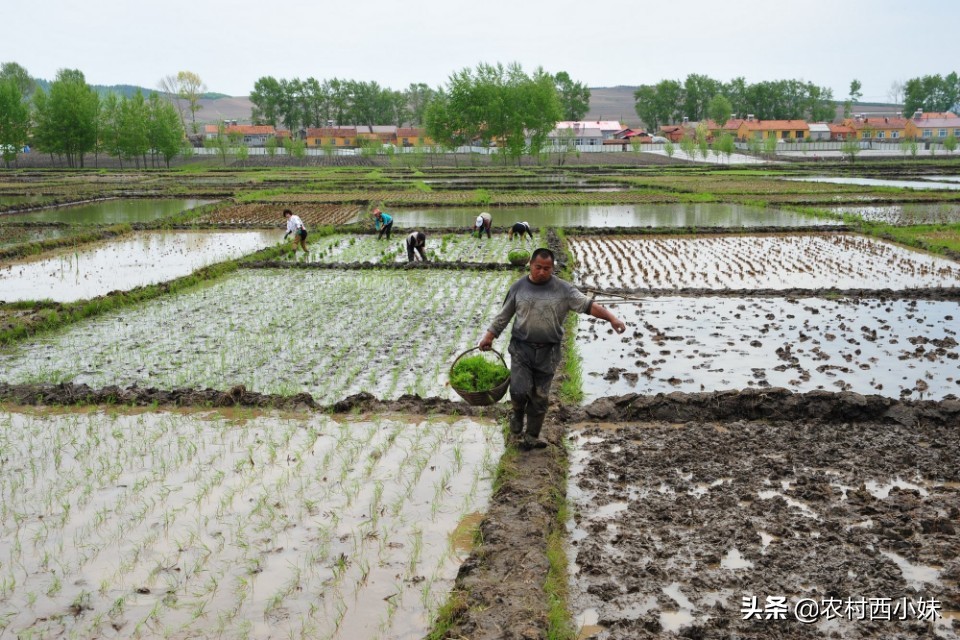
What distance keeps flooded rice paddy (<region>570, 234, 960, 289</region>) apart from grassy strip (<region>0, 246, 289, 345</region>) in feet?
22.6

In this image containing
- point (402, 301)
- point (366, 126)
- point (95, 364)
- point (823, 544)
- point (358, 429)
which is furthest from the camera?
point (366, 126)

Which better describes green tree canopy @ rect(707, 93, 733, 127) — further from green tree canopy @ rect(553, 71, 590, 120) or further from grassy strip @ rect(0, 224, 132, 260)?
grassy strip @ rect(0, 224, 132, 260)

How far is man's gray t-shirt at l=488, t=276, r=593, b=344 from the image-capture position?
5691mm

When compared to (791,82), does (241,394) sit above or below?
below

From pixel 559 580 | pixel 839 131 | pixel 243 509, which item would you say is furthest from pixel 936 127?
pixel 243 509

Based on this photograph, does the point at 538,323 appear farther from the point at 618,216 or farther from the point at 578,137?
the point at 578,137

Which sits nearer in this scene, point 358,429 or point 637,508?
point 637,508

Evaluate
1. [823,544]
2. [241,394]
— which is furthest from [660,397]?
[241,394]

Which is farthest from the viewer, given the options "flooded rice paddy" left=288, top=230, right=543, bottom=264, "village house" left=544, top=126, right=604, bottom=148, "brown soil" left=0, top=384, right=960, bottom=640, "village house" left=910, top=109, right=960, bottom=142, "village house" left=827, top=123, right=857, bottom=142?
"village house" left=827, top=123, right=857, bottom=142

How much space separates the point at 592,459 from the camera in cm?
603

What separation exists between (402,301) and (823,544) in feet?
27.8

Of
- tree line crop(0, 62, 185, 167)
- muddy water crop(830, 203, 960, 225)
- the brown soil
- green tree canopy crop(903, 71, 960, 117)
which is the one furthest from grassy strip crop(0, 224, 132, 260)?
green tree canopy crop(903, 71, 960, 117)

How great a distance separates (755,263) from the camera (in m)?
15.6

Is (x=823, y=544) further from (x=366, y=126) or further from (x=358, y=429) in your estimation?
(x=366, y=126)
